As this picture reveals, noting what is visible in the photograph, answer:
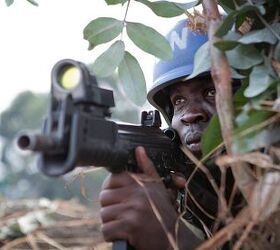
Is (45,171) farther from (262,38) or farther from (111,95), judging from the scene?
(262,38)

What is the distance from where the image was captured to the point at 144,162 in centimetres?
102

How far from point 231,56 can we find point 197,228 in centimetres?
57

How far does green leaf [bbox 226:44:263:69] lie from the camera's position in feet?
2.91

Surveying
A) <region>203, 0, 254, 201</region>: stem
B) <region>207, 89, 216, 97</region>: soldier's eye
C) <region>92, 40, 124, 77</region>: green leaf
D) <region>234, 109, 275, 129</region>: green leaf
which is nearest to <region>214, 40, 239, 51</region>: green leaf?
<region>203, 0, 254, 201</region>: stem

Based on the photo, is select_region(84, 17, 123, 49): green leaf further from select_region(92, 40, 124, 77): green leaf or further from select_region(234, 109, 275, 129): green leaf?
select_region(234, 109, 275, 129): green leaf

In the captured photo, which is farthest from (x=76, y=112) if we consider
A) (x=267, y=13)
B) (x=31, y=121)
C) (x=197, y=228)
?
(x=31, y=121)

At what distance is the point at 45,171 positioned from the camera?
0.86 meters

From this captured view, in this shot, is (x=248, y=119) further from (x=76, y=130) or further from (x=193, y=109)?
(x=193, y=109)

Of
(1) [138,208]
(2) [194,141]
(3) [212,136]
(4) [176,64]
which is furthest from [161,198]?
(4) [176,64]

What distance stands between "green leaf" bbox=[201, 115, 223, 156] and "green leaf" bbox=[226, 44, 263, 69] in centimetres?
9

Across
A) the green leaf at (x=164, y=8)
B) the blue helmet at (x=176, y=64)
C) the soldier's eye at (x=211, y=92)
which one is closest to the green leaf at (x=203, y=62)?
the green leaf at (x=164, y=8)

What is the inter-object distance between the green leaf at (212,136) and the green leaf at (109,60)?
36cm

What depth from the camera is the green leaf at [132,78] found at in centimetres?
121

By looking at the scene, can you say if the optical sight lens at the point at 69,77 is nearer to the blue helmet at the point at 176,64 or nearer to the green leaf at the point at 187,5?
the green leaf at the point at 187,5
